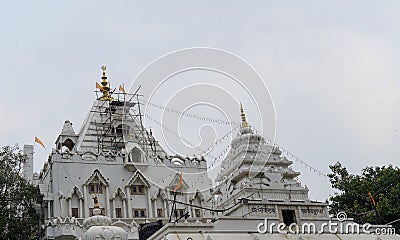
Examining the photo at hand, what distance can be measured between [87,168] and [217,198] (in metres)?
10.1

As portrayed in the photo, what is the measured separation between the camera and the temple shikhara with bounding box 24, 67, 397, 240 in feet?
123

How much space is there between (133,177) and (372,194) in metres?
17.6

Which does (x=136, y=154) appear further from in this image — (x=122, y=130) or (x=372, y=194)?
(x=372, y=194)

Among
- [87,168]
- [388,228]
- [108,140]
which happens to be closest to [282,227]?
[388,228]

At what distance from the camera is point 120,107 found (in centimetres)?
4450

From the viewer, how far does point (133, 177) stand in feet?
131

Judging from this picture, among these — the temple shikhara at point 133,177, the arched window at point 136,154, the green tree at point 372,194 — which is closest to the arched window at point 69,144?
the temple shikhara at point 133,177

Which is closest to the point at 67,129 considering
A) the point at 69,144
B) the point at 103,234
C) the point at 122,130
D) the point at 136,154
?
the point at 69,144

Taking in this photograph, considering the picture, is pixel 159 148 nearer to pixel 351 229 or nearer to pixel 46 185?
pixel 46 185

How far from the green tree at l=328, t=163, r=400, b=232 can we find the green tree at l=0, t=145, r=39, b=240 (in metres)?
21.2

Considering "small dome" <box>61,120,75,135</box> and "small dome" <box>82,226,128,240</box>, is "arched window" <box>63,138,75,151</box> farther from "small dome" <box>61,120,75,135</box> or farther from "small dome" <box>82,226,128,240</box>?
"small dome" <box>82,226,128,240</box>

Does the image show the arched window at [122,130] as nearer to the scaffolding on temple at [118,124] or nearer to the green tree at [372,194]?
the scaffolding on temple at [118,124]

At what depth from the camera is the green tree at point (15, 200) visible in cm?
3691

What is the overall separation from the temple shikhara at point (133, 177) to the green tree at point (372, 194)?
463cm
